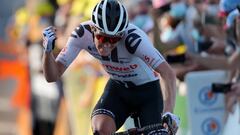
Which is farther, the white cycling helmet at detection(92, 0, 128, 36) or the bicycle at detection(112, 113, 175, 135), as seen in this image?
the white cycling helmet at detection(92, 0, 128, 36)

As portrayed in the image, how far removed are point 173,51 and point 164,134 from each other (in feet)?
12.9

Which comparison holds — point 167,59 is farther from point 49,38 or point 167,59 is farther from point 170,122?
point 170,122

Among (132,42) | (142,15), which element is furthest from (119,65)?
(142,15)

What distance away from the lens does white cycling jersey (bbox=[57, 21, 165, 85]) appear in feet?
28.3

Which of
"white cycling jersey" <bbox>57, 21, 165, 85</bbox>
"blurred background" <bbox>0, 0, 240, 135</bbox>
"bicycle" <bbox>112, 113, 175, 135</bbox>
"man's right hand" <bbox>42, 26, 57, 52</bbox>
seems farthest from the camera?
"blurred background" <bbox>0, 0, 240, 135</bbox>

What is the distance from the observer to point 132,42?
28.4 feet

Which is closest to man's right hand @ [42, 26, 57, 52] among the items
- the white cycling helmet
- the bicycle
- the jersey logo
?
the white cycling helmet

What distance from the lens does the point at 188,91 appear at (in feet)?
35.9

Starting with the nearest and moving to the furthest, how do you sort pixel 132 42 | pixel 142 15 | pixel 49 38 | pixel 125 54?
pixel 49 38
pixel 132 42
pixel 125 54
pixel 142 15

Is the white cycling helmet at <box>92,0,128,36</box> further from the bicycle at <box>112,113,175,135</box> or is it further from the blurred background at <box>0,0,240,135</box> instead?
the blurred background at <box>0,0,240,135</box>

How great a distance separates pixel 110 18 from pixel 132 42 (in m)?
0.37

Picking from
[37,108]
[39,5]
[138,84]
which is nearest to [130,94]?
[138,84]

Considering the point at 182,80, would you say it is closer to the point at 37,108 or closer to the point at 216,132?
the point at 216,132

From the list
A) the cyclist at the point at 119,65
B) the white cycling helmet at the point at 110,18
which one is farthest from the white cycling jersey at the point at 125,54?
the white cycling helmet at the point at 110,18
